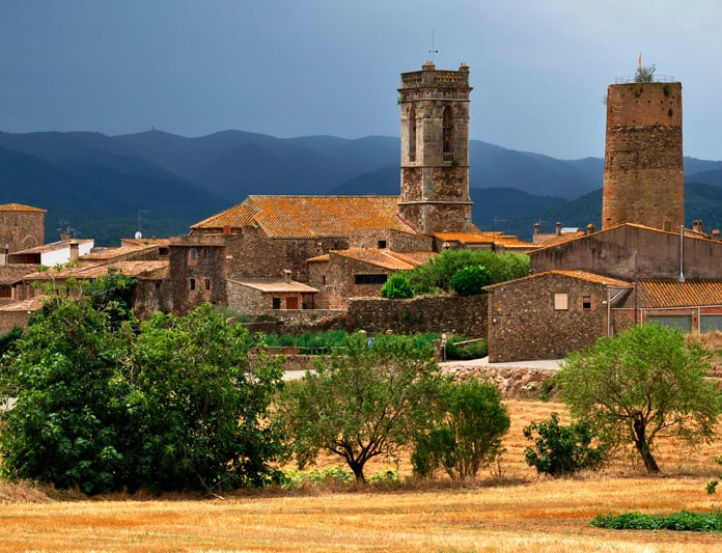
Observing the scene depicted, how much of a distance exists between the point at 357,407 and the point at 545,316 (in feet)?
56.8

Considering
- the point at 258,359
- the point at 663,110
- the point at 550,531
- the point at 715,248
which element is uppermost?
the point at 663,110

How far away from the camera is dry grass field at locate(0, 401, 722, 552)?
21.2 metres

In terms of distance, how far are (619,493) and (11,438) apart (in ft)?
36.4

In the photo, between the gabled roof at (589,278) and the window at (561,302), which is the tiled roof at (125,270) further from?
the window at (561,302)

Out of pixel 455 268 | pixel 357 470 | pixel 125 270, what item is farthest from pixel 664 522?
pixel 125 270

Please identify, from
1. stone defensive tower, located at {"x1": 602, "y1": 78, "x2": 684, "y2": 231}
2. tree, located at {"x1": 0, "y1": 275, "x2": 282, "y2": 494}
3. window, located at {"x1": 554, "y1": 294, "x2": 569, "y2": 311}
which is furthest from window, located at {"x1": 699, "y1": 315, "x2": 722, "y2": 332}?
tree, located at {"x1": 0, "y1": 275, "x2": 282, "y2": 494}

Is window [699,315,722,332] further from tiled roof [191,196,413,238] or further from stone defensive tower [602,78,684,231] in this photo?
tiled roof [191,196,413,238]

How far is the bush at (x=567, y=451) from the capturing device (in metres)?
32.3

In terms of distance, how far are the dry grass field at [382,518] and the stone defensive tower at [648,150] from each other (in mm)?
26634

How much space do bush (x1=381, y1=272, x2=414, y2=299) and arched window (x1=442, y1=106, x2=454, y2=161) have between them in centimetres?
→ 1769

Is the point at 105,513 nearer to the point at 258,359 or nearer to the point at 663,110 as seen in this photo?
the point at 258,359

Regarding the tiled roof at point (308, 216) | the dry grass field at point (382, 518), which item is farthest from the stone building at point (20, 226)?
the dry grass field at point (382, 518)

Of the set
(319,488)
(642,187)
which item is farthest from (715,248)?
(319,488)

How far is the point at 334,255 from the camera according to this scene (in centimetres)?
6294
